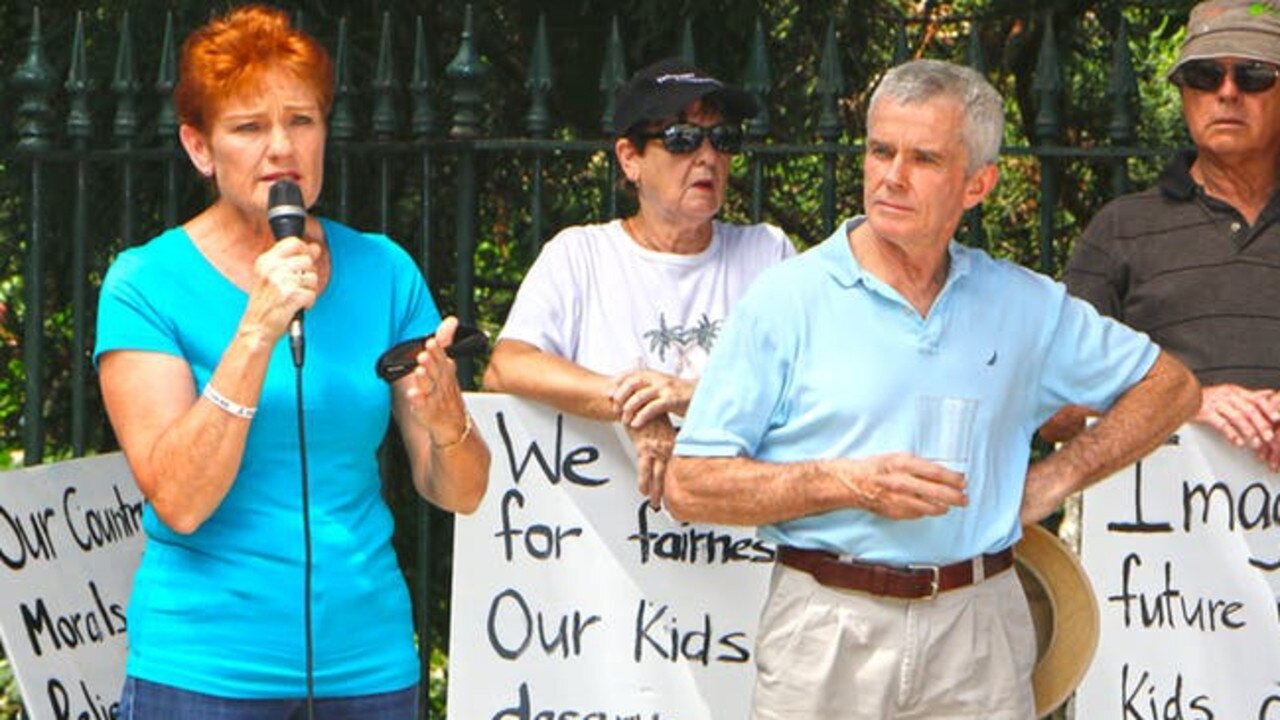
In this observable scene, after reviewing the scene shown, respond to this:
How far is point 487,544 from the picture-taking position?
18.1 feet

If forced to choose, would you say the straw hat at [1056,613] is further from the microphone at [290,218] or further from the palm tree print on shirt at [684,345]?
the microphone at [290,218]

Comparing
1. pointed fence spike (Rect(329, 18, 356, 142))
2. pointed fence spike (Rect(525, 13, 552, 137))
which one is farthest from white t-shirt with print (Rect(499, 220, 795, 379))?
pointed fence spike (Rect(329, 18, 356, 142))

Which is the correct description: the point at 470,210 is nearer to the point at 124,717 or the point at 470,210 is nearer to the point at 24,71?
the point at 24,71

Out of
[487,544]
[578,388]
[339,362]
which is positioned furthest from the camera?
[487,544]

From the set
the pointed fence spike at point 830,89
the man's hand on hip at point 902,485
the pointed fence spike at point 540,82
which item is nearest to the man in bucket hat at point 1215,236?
the pointed fence spike at point 830,89

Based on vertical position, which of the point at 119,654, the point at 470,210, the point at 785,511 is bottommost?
the point at 119,654

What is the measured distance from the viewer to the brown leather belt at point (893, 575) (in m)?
4.53

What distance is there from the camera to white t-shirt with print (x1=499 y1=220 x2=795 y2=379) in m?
5.14

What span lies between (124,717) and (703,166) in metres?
→ 1.56

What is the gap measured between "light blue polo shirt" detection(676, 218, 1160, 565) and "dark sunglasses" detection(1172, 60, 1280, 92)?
982 millimetres

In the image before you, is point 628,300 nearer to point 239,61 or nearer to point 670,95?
point 670,95

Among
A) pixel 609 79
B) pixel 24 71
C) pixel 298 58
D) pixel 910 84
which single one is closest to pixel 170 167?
pixel 24 71

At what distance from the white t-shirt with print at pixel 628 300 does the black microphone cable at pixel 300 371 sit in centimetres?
Result: 96

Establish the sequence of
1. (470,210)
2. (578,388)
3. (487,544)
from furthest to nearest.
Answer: (470,210), (487,544), (578,388)
